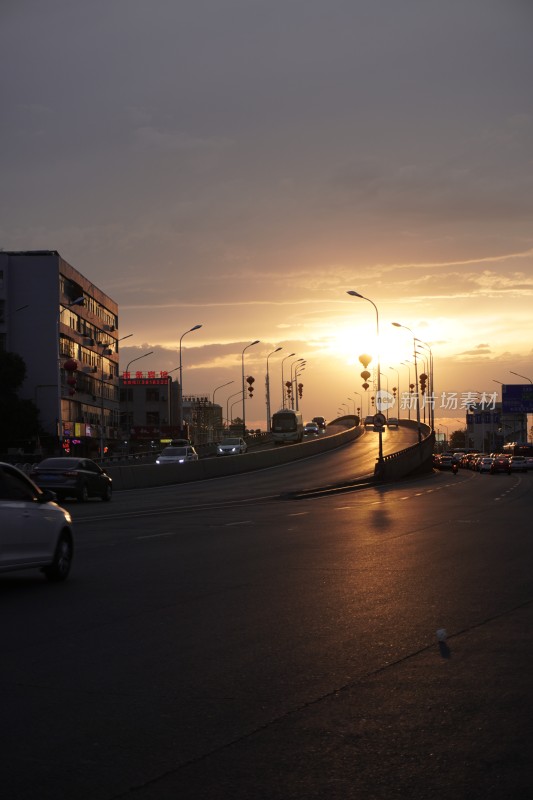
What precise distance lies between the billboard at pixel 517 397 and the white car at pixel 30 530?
3900 inches

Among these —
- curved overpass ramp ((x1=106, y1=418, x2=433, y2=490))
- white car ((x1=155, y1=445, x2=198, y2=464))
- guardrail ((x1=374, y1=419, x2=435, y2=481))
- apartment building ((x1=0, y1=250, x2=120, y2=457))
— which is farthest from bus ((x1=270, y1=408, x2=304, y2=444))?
white car ((x1=155, y1=445, x2=198, y2=464))

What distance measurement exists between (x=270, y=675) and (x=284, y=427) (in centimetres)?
9536

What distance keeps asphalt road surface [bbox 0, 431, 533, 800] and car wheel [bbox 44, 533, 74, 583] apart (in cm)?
21

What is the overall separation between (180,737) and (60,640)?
3465mm

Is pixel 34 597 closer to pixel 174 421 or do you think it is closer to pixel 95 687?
pixel 95 687

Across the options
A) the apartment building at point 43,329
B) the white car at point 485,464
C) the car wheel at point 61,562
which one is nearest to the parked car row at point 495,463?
the white car at point 485,464

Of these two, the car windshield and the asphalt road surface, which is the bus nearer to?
the car windshield

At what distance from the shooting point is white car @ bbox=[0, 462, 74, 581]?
12320 mm

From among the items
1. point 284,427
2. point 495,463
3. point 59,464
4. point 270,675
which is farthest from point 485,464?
A: point 270,675

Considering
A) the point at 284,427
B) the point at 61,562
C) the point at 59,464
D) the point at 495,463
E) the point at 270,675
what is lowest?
the point at 495,463

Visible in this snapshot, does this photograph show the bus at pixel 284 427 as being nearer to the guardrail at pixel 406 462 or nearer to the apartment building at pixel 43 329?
the apartment building at pixel 43 329

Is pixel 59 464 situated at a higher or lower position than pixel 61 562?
higher

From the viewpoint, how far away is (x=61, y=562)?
13695 mm

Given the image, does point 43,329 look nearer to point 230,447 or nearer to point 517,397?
point 230,447
